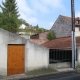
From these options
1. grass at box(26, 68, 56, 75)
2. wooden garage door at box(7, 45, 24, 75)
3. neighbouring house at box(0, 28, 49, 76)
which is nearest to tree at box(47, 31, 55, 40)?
grass at box(26, 68, 56, 75)

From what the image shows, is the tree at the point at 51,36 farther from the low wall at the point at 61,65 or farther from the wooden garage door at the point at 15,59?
the wooden garage door at the point at 15,59

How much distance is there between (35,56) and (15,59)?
170 cm

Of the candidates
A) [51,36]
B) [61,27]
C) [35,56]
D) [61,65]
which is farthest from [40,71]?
[51,36]

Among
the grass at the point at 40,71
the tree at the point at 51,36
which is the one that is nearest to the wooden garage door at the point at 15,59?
the grass at the point at 40,71

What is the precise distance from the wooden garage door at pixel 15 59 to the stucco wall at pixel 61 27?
27784 mm

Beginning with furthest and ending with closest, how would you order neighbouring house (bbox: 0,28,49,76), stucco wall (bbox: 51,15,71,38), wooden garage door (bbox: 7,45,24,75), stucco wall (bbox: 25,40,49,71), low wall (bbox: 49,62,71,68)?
1. stucco wall (bbox: 51,15,71,38)
2. low wall (bbox: 49,62,71,68)
3. stucco wall (bbox: 25,40,49,71)
4. wooden garage door (bbox: 7,45,24,75)
5. neighbouring house (bbox: 0,28,49,76)

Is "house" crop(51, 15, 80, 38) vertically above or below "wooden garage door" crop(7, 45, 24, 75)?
above

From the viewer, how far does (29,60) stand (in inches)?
565

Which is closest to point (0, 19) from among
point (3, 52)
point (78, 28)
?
point (78, 28)

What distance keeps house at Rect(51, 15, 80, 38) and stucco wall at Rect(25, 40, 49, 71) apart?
24232 mm

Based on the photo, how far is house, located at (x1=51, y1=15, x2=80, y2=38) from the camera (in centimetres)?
4028

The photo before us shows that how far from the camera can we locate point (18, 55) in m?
13.8

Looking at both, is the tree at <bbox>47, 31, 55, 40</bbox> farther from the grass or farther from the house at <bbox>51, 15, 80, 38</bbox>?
the grass

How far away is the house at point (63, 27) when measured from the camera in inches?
1586
